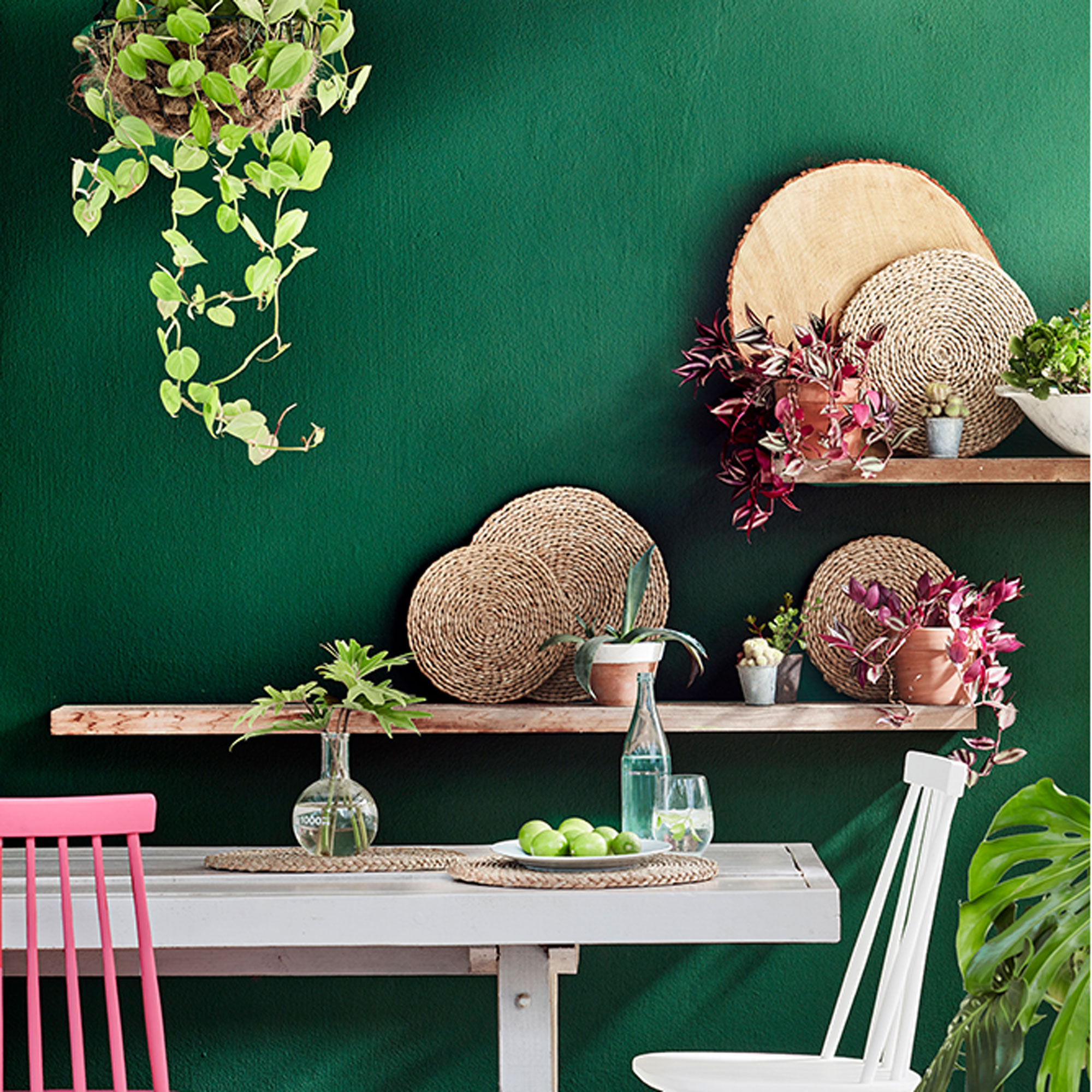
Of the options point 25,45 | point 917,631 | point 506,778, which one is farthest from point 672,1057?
point 25,45

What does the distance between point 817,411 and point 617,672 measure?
63 cm

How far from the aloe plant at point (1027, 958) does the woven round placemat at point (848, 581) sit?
0.87 m

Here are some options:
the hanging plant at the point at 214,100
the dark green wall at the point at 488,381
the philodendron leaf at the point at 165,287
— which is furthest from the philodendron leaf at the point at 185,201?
the dark green wall at the point at 488,381

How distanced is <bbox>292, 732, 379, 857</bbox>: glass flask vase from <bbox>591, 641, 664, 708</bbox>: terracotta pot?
0.52 meters

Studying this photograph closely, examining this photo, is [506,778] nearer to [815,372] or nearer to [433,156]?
[815,372]

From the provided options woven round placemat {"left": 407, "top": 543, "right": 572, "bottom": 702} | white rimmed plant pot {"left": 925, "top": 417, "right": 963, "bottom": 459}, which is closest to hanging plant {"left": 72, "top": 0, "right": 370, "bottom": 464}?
woven round placemat {"left": 407, "top": 543, "right": 572, "bottom": 702}

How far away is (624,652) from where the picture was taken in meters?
2.52

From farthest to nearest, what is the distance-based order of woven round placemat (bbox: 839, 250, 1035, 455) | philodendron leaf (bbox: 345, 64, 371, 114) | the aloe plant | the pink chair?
woven round placemat (bbox: 839, 250, 1035, 455)
philodendron leaf (bbox: 345, 64, 371, 114)
the pink chair
the aloe plant

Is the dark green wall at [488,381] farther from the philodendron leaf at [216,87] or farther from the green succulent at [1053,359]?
the philodendron leaf at [216,87]

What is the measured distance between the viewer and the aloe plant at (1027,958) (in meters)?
1.44

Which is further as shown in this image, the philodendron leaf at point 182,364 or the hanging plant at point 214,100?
the philodendron leaf at point 182,364

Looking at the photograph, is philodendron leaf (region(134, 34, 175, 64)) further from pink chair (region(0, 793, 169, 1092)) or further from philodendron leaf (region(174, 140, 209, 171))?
pink chair (region(0, 793, 169, 1092))

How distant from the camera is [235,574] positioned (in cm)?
272

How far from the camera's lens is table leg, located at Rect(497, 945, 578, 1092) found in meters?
1.95
